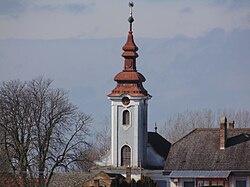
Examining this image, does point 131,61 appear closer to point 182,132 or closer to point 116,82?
point 116,82

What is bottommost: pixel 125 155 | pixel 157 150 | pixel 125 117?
pixel 125 155

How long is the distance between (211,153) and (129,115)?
1228 centimetres

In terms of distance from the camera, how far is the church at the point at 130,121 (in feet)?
278

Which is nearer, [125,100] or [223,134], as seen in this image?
[223,134]

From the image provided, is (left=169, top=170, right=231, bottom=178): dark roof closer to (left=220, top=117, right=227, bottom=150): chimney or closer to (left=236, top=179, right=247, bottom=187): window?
(left=236, top=179, right=247, bottom=187): window

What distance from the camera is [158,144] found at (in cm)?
9044

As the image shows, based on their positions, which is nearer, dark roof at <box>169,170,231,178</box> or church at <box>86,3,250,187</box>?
dark roof at <box>169,170,231,178</box>

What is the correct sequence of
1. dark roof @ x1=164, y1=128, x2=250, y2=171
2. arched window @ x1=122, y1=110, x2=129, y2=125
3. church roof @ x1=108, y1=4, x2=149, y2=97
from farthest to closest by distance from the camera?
arched window @ x1=122, y1=110, x2=129, y2=125
church roof @ x1=108, y1=4, x2=149, y2=97
dark roof @ x1=164, y1=128, x2=250, y2=171

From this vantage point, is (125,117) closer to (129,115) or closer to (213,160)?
(129,115)

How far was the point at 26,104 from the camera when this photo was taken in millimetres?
77000

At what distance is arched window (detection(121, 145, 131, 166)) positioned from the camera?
85.9 meters

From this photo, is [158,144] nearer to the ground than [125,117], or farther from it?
nearer to the ground

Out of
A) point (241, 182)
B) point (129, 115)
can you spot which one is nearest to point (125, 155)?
point (129, 115)

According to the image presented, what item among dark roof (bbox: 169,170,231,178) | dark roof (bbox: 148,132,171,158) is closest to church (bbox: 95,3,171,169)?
dark roof (bbox: 148,132,171,158)
